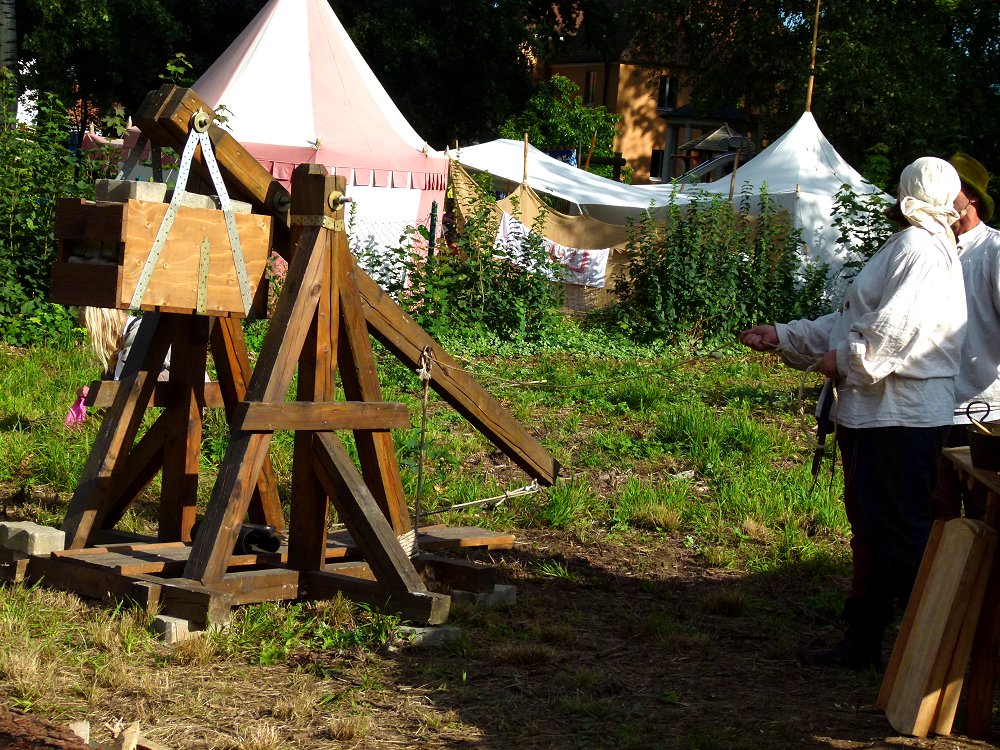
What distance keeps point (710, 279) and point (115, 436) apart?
9.15 metres

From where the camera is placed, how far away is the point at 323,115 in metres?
13.7

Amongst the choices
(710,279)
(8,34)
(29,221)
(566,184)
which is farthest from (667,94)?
(29,221)

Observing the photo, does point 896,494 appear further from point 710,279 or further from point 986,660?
point 710,279

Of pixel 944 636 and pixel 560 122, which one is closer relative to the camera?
pixel 944 636

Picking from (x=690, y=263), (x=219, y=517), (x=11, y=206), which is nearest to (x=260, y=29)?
(x=11, y=206)

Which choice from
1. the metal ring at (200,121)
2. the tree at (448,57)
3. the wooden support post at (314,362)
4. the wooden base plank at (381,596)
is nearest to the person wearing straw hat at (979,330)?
the wooden base plank at (381,596)

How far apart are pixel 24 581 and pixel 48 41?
59.1ft

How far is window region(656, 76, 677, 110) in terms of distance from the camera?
54.1 metres

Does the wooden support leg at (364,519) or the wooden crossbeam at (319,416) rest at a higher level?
the wooden crossbeam at (319,416)

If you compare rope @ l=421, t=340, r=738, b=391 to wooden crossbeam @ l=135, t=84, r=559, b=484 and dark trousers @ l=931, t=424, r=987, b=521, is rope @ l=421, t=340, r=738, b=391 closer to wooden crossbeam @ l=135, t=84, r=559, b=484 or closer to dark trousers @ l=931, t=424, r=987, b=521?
wooden crossbeam @ l=135, t=84, r=559, b=484

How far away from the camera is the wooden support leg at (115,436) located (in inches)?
193

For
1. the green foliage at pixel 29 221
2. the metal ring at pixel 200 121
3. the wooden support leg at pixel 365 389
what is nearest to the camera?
the metal ring at pixel 200 121

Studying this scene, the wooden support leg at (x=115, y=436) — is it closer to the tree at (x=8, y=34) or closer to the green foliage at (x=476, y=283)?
the green foliage at (x=476, y=283)

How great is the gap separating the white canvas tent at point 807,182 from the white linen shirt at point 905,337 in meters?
11.8
